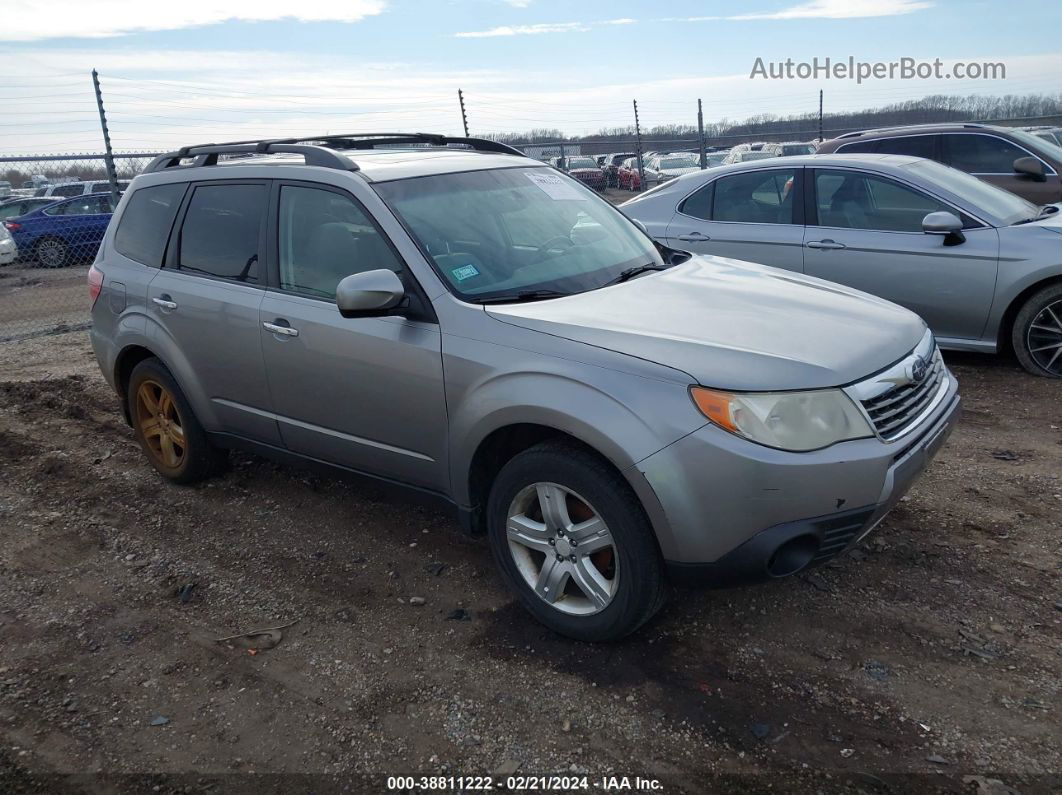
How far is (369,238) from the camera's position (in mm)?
3816

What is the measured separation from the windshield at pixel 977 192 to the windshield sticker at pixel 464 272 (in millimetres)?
4368

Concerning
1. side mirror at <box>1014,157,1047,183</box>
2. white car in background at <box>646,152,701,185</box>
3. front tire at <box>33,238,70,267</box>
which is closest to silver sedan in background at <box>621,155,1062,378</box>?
side mirror at <box>1014,157,1047,183</box>

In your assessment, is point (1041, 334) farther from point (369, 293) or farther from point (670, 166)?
point (670, 166)

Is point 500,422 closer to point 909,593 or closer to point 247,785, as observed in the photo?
point 247,785

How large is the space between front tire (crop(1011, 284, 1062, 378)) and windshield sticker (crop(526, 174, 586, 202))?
3539 millimetres

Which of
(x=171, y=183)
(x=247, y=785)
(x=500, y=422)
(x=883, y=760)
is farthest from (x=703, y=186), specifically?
(x=247, y=785)

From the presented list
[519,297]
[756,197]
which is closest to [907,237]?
[756,197]

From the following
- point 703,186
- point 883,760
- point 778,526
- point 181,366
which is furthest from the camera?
point 703,186

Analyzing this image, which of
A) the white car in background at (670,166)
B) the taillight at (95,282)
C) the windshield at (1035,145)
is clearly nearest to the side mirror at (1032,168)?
the windshield at (1035,145)

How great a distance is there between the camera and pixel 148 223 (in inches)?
197

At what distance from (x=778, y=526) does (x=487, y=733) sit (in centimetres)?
119

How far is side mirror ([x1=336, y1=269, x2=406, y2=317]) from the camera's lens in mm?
3381

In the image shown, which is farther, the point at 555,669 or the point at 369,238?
the point at 369,238

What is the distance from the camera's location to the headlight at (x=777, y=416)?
2.86 m
